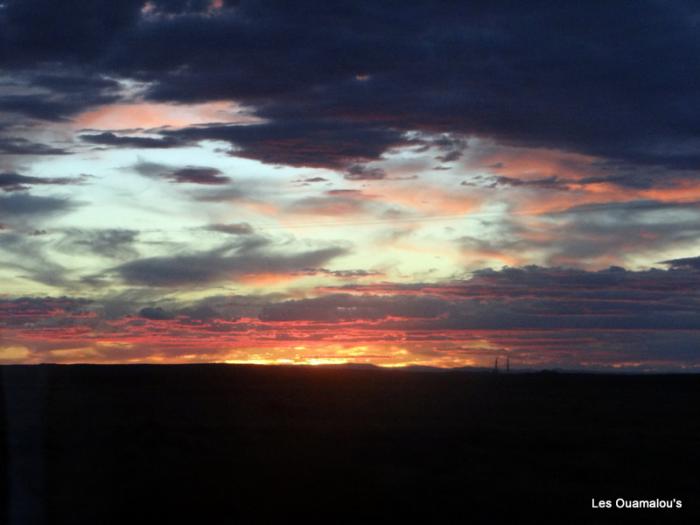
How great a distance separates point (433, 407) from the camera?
56.3 metres

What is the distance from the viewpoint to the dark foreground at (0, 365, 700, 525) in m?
22.3

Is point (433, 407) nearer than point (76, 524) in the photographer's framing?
No

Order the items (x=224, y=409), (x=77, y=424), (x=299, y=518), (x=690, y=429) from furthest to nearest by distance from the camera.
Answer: (x=224, y=409) → (x=690, y=429) → (x=77, y=424) → (x=299, y=518)

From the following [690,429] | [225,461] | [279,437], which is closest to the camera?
[225,461]

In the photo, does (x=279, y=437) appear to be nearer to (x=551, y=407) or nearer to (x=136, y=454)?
(x=136, y=454)

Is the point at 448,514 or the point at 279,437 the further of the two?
the point at 279,437

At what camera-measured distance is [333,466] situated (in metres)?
28.5

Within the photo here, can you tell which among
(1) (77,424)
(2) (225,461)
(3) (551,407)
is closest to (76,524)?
(2) (225,461)

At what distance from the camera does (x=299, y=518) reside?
2162 cm

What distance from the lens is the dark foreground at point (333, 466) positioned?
73.2 feet

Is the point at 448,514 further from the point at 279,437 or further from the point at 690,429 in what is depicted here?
the point at 690,429

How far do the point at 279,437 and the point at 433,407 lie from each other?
21.7m

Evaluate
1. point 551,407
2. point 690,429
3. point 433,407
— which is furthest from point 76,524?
point 551,407

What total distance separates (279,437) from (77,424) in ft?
28.4
